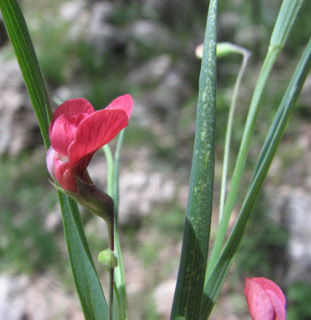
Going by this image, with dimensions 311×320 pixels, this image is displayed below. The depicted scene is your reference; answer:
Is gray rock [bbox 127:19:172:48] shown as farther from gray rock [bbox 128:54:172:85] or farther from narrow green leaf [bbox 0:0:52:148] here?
narrow green leaf [bbox 0:0:52:148]

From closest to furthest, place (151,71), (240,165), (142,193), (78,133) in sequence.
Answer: (78,133) → (240,165) → (142,193) → (151,71)

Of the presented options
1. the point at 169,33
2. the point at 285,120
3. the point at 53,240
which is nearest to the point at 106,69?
the point at 169,33

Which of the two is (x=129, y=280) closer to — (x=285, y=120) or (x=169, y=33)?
(x=285, y=120)

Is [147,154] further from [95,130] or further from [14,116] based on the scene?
[95,130]

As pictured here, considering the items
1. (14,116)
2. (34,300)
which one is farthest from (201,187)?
(14,116)

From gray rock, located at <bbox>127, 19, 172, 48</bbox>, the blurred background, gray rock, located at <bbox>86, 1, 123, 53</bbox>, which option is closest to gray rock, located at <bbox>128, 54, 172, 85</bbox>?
the blurred background
